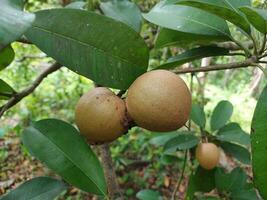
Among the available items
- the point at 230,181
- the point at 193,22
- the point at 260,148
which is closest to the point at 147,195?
the point at 230,181

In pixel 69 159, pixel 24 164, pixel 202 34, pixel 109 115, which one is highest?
pixel 202 34

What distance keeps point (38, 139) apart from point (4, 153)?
6.20ft

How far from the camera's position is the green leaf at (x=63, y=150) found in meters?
0.71

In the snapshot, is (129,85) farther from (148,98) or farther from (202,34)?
(202,34)

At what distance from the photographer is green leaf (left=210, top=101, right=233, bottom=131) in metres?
1.60

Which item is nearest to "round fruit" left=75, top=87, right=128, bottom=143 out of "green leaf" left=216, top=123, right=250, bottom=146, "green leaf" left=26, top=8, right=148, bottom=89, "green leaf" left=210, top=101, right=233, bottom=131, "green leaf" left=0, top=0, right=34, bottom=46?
"green leaf" left=26, top=8, right=148, bottom=89

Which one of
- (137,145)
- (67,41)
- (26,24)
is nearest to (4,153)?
(137,145)

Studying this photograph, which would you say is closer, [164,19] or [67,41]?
[67,41]

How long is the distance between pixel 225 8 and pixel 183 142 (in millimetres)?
833

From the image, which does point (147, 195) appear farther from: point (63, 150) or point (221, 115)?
point (63, 150)

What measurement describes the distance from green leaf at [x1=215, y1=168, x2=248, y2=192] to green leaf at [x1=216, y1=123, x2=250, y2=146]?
0.13 metres

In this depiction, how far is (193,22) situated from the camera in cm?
79

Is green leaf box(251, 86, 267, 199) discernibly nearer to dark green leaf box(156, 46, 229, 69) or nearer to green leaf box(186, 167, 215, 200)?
dark green leaf box(156, 46, 229, 69)

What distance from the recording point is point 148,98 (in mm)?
603
